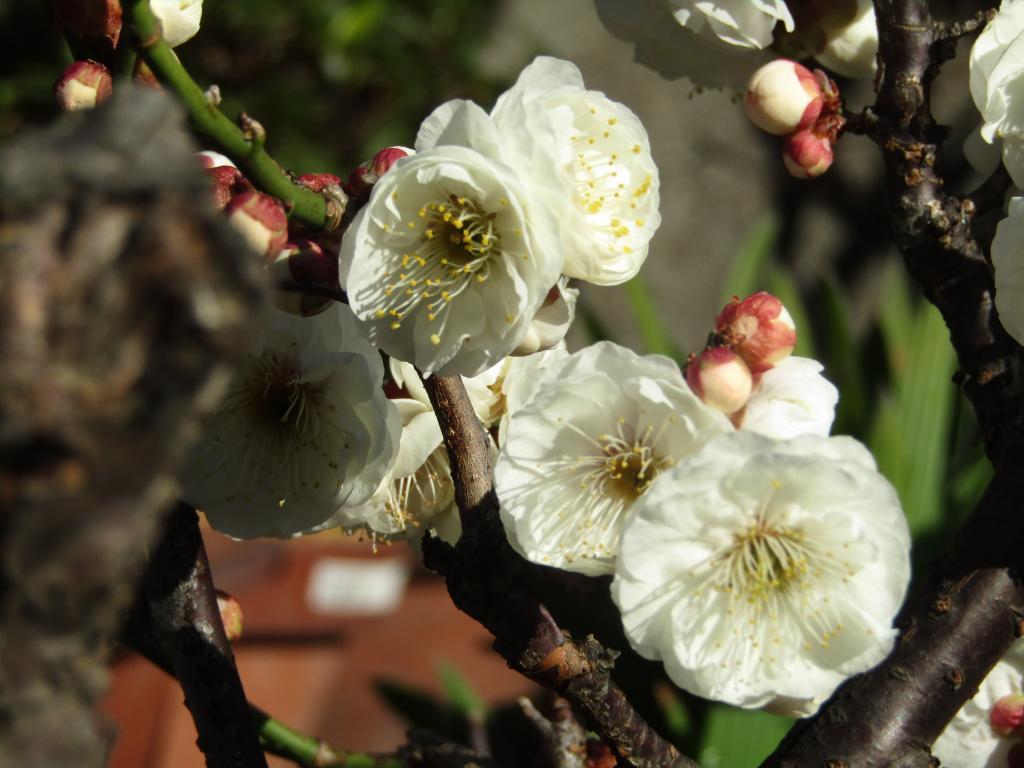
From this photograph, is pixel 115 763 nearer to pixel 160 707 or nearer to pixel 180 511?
pixel 160 707

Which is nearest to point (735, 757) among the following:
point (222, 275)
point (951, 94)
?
point (222, 275)

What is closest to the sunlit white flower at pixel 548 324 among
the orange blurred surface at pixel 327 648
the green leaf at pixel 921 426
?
the green leaf at pixel 921 426

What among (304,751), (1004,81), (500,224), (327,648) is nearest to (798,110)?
(1004,81)

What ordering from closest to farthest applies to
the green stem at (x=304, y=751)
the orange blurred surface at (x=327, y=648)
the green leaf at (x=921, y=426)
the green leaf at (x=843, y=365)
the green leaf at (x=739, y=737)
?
1. the green stem at (x=304, y=751)
2. the green leaf at (x=739, y=737)
3. the green leaf at (x=921, y=426)
4. the green leaf at (x=843, y=365)
5. the orange blurred surface at (x=327, y=648)

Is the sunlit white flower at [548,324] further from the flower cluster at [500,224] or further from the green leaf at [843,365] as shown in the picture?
the green leaf at [843,365]

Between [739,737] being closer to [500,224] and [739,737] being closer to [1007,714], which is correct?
[1007,714]

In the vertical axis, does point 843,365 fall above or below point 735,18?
below
